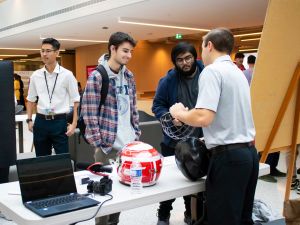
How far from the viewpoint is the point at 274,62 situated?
8.61ft

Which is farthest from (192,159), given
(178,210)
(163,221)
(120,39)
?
(178,210)

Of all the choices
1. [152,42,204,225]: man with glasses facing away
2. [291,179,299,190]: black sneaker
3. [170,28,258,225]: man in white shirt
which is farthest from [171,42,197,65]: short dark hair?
[291,179,299,190]: black sneaker

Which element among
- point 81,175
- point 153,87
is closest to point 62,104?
point 81,175

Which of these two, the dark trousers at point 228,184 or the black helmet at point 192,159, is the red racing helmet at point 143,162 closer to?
the black helmet at point 192,159

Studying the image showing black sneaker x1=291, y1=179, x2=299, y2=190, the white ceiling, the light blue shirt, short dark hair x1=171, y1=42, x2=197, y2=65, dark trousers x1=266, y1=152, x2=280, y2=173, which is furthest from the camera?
the white ceiling

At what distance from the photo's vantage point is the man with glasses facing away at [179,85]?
274 centimetres

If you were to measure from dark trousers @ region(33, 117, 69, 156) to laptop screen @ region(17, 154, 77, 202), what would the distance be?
6.46 feet

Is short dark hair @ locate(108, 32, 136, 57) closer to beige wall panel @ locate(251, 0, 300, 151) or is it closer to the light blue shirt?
the light blue shirt

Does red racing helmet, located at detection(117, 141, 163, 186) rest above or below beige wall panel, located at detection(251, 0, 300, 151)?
below

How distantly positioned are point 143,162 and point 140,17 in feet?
26.7

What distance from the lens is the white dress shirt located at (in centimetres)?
368

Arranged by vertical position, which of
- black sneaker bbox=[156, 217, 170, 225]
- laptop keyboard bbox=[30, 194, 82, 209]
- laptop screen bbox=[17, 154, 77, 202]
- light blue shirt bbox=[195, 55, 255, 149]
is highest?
light blue shirt bbox=[195, 55, 255, 149]

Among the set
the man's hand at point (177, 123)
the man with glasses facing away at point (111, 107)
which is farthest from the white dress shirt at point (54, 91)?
the man's hand at point (177, 123)

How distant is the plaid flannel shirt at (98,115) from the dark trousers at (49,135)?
1.31 m
